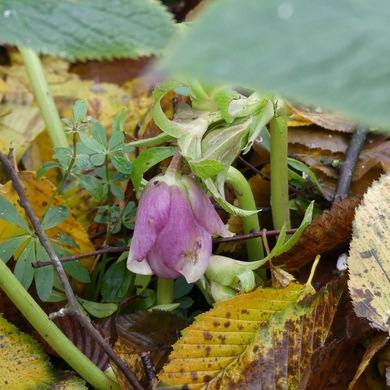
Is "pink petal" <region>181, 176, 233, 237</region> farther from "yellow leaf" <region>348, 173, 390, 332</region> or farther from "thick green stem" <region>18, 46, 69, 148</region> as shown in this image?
"thick green stem" <region>18, 46, 69, 148</region>

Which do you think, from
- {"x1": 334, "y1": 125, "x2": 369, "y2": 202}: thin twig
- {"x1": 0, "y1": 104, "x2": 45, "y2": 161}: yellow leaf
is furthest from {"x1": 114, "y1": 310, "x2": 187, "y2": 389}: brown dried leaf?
{"x1": 0, "y1": 104, "x2": 45, "y2": 161}: yellow leaf

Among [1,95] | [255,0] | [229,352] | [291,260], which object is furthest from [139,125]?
[255,0]

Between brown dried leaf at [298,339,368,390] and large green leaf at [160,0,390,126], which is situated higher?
large green leaf at [160,0,390,126]

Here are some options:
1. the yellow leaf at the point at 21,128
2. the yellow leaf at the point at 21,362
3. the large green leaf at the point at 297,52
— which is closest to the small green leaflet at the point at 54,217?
the yellow leaf at the point at 21,362

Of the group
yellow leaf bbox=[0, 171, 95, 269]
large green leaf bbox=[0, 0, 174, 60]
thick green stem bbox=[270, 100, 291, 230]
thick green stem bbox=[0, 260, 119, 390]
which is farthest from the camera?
yellow leaf bbox=[0, 171, 95, 269]

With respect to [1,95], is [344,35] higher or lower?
higher

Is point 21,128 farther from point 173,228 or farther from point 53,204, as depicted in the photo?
point 173,228

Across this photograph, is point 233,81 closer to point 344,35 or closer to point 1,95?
point 344,35
